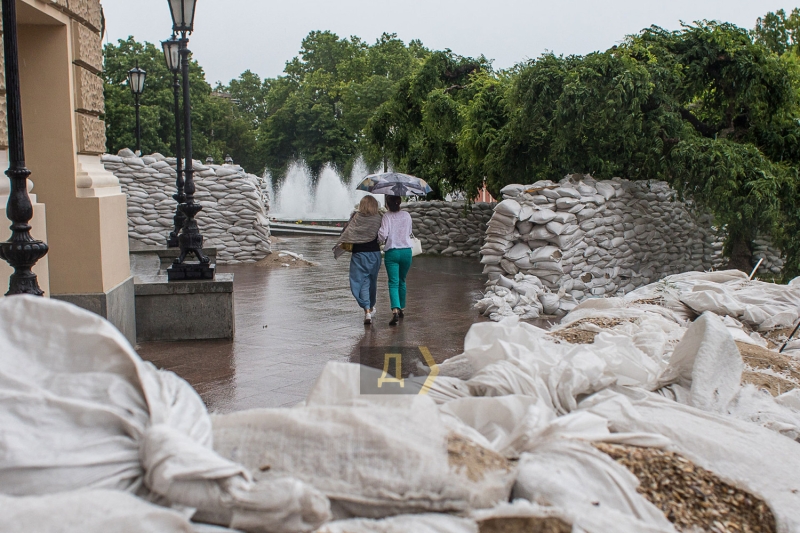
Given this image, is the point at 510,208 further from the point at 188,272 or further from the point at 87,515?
the point at 87,515

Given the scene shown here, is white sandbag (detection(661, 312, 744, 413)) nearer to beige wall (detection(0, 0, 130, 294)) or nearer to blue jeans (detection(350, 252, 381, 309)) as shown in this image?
beige wall (detection(0, 0, 130, 294))

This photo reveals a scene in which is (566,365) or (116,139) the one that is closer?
(566,365)

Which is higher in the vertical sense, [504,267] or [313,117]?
[313,117]

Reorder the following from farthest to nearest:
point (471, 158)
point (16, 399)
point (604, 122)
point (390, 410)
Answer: point (471, 158) < point (604, 122) < point (390, 410) < point (16, 399)

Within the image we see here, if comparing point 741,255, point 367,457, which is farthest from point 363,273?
point 741,255

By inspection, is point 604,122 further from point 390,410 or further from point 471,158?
point 390,410

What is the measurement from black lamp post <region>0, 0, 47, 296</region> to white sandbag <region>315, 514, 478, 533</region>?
2570 mm

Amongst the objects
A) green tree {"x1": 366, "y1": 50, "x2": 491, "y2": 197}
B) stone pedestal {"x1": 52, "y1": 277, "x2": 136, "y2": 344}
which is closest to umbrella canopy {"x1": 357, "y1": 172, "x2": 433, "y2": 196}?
stone pedestal {"x1": 52, "y1": 277, "x2": 136, "y2": 344}

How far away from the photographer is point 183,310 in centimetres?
683

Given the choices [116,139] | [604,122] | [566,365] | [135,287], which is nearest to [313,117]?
[116,139]

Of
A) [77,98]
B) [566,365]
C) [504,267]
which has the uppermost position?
[77,98]

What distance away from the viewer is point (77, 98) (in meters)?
5.80

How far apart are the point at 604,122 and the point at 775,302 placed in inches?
258

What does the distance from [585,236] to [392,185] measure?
3.82 meters
